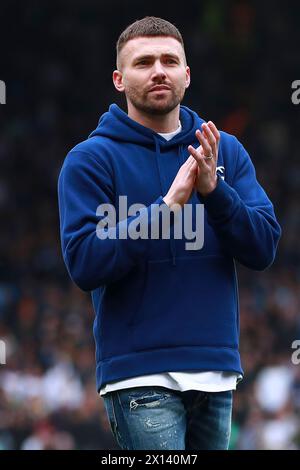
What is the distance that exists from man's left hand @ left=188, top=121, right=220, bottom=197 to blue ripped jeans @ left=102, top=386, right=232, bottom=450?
607mm

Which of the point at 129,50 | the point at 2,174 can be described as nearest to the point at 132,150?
the point at 129,50

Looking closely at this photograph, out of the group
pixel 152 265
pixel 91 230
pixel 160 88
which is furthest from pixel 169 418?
pixel 160 88

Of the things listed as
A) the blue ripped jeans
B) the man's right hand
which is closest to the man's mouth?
the man's right hand

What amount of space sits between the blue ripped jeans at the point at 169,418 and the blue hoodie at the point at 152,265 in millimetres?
73

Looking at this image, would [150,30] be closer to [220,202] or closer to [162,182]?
[162,182]

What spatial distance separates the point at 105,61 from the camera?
14430 mm

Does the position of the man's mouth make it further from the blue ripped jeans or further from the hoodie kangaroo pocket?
the blue ripped jeans

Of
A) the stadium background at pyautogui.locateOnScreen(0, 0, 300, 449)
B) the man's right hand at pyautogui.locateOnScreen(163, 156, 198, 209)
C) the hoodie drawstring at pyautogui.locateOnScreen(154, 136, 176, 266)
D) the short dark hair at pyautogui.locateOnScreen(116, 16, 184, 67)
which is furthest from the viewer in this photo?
the stadium background at pyautogui.locateOnScreen(0, 0, 300, 449)

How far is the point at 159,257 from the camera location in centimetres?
365

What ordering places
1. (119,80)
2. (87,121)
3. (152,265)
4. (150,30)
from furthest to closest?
(87,121) < (119,80) < (150,30) < (152,265)

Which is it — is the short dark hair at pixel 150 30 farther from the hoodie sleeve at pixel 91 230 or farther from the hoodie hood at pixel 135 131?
the hoodie sleeve at pixel 91 230

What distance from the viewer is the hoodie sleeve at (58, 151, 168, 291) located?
139 inches

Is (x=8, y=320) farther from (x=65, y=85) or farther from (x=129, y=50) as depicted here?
(x=129, y=50)

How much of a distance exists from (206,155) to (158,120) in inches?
12.0
